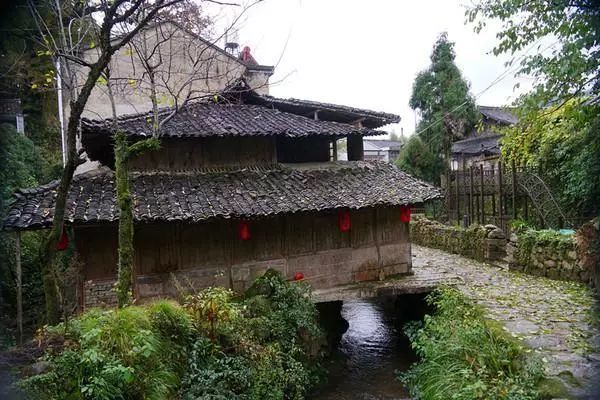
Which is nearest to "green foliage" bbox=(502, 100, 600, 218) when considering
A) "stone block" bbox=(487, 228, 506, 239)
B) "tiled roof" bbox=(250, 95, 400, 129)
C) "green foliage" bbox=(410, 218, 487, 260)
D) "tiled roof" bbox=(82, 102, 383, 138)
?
"stone block" bbox=(487, 228, 506, 239)

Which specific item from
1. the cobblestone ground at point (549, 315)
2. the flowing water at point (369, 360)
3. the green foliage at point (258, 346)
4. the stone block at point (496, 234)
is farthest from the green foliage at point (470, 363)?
→ the stone block at point (496, 234)

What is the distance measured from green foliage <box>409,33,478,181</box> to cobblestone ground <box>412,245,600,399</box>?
16.7 m

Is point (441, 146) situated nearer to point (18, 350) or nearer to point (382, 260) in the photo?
point (382, 260)

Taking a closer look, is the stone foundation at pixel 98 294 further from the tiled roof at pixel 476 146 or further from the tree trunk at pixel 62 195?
the tiled roof at pixel 476 146

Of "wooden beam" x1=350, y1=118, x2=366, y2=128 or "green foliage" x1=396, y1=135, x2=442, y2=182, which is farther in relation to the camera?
"green foliage" x1=396, y1=135, x2=442, y2=182

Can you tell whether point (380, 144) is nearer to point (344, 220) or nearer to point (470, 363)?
point (344, 220)

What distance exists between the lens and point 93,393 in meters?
6.23

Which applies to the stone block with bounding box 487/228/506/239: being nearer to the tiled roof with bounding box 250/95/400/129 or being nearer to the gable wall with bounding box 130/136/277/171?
the tiled roof with bounding box 250/95/400/129

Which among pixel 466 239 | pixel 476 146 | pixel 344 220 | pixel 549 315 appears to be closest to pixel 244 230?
pixel 344 220

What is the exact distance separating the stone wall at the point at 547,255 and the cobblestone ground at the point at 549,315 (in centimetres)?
33

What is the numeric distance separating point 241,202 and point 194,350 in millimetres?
4269

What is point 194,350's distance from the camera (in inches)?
334

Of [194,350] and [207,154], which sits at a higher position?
[207,154]

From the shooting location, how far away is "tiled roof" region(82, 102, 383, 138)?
12.0 m
